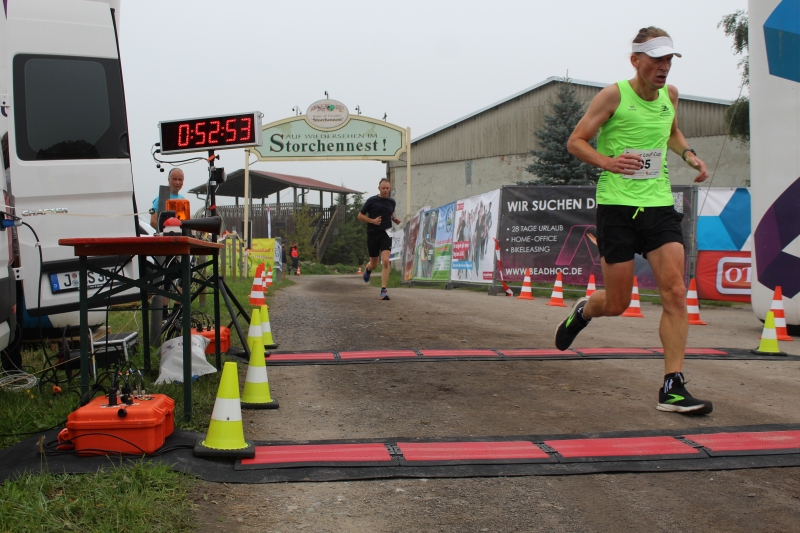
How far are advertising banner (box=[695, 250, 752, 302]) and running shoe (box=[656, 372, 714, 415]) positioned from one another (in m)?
9.06

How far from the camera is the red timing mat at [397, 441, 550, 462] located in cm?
363

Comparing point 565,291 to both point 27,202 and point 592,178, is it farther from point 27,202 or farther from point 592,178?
point 592,178

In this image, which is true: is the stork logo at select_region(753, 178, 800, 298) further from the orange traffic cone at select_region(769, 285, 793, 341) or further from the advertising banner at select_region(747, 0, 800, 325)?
the orange traffic cone at select_region(769, 285, 793, 341)

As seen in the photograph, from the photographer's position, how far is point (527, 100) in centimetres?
3694

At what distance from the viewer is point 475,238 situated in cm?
1742

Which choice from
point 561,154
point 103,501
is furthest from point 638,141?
point 561,154

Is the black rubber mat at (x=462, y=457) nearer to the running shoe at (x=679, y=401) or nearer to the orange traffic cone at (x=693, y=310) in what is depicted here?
the running shoe at (x=679, y=401)

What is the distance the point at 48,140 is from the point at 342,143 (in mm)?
27347

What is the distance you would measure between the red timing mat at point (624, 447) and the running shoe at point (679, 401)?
0.59 metres

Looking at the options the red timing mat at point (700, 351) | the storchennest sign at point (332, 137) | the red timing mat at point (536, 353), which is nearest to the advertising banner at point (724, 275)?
the red timing mat at point (700, 351)

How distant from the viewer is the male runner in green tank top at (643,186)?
4699mm

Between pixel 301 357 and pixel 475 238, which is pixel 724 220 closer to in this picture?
pixel 475 238

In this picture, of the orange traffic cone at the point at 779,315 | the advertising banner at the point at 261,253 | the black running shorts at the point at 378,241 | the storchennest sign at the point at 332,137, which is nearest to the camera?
the orange traffic cone at the point at 779,315

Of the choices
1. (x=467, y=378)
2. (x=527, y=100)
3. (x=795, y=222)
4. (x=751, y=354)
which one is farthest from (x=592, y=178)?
(x=467, y=378)
